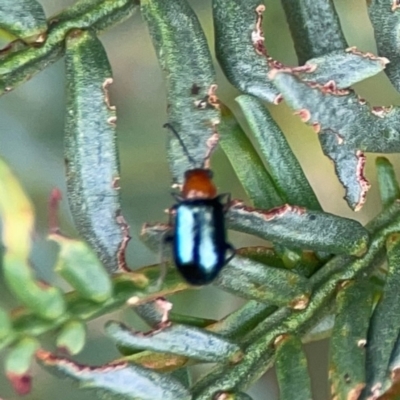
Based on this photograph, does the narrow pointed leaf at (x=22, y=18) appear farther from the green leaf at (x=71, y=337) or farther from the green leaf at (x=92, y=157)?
the green leaf at (x=71, y=337)

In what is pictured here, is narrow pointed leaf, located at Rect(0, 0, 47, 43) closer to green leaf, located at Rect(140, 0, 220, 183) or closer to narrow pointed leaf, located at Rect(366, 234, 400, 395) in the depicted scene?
green leaf, located at Rect(140, 0, 220, 183)

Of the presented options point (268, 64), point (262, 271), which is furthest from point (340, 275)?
point (268, 64)

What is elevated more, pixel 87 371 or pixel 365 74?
pixel 365 74

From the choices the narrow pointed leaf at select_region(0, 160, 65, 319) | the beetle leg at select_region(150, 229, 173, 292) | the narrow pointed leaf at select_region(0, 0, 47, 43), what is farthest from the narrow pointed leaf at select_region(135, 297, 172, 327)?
the narrow pointed leaf at select_region(0, 0, 47, 43)

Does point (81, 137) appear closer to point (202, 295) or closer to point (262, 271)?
point (262, 271)

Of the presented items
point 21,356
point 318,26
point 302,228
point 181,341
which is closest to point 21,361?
point 21,356

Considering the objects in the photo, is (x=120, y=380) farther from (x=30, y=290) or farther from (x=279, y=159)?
(x=279, y=159)
